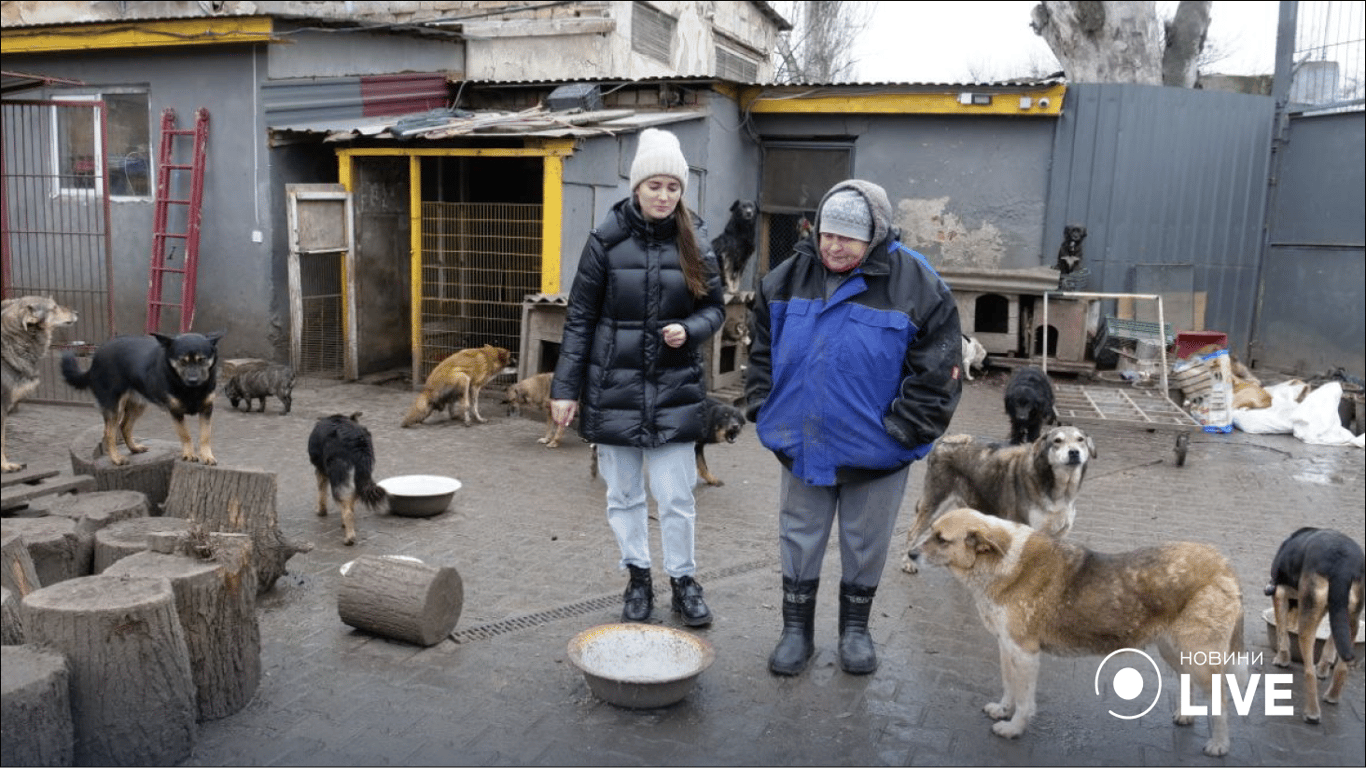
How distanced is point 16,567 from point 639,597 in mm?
2569

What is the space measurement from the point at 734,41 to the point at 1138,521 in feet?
50.8

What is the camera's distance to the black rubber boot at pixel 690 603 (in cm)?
501

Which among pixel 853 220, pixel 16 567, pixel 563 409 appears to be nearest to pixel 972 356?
pixel 563 409

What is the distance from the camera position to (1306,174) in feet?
45.8

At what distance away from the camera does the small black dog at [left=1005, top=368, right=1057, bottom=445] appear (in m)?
7.72

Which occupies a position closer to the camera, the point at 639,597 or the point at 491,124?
the point at 639,597

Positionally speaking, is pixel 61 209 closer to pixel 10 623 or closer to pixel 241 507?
pixel 241 507

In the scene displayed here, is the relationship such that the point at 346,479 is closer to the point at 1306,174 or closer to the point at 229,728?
the point at 229,728

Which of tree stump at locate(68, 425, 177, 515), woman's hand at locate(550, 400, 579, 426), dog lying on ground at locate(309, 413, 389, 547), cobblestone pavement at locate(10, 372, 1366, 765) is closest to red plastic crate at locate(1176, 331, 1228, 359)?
cobblestone pavement at locate(10, 372, 1366, 765)

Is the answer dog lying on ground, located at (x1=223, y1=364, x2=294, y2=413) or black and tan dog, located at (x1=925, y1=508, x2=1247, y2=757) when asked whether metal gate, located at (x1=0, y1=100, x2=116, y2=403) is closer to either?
dog lying on ground, located at (x1=223, y1=364, x2=294, y2=413)

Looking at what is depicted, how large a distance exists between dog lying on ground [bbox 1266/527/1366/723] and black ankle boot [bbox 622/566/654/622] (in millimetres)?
2703

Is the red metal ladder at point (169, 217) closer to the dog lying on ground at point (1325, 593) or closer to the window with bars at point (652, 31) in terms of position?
the window with bars at point (652, 31)

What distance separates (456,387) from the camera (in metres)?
9.93

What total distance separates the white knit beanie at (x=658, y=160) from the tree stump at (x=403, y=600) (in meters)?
1.94
